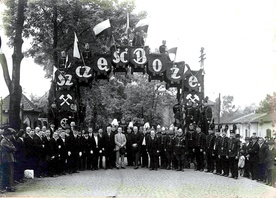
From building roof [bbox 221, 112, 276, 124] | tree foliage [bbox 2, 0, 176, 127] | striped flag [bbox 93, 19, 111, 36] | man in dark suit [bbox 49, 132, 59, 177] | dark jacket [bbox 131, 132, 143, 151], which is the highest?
tree foliage [bbox 2, 0, 176, 127]

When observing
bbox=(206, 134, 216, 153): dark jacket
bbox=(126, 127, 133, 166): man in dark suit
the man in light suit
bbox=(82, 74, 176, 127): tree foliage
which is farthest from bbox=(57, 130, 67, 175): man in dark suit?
bbox=(82, 74, 176, 127): tree foliage

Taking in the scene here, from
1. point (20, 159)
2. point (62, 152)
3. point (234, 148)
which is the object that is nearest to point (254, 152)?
point (234, 148)

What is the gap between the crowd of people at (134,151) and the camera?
13.1 m

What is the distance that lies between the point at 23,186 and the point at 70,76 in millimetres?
8717

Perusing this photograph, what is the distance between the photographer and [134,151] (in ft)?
56.7

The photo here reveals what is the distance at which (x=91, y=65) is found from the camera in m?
20.0

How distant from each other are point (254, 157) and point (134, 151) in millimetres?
5405

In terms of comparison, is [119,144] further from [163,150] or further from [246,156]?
[246,156]

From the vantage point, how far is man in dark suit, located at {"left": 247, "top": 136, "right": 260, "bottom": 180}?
46.2 ft

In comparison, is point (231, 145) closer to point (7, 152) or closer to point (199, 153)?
point (199, 153)

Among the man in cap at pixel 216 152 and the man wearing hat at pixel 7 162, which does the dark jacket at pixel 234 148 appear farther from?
the man wearing hat at pixel 7 162

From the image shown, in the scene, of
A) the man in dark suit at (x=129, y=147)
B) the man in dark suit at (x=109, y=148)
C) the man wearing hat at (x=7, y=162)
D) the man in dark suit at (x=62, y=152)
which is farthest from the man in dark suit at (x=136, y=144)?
the man wearing hat at (x=7, y=162)

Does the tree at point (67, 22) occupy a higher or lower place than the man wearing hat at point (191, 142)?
higher

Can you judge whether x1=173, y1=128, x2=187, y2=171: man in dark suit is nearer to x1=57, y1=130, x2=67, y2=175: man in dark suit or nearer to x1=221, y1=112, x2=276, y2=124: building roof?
x1=221, y1=112, x2=276, y2=124: building roof
